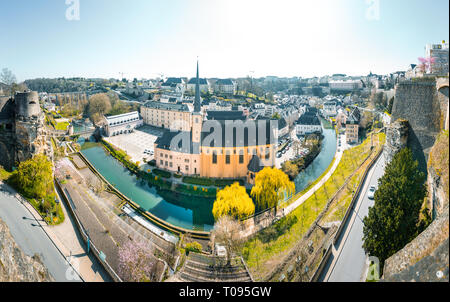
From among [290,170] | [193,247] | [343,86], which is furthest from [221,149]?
[343,86]

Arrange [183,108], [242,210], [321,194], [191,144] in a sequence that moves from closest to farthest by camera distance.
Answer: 1. [242,210]
2. [321,194]
3. [191,144]
4. [183,108]

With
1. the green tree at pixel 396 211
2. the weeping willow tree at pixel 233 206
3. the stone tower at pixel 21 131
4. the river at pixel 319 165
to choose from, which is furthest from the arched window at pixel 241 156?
the stone tower at pixel 21 131

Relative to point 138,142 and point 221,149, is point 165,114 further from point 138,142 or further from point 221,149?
point 221,149

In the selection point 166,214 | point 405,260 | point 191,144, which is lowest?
point 166,214

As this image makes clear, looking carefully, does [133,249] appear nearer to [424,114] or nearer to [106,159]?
[424,114]

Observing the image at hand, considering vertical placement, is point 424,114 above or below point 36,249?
above

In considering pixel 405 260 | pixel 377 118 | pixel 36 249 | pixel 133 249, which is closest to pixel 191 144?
pixel 133 249

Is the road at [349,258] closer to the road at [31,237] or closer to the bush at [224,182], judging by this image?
the road at [31,237]
